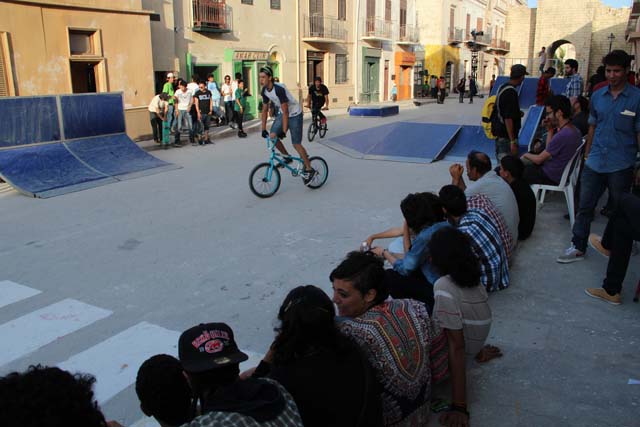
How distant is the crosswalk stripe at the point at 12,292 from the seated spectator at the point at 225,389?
3267 millimetres

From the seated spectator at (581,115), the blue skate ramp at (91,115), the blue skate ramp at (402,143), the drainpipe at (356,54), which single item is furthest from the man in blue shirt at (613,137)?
the drainpipe at (356,54)

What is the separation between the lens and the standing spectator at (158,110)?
13.9 metres

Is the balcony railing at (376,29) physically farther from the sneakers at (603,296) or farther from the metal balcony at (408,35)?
the sneakers at (603,296)

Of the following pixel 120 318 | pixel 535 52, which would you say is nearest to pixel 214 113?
pixel 120 318

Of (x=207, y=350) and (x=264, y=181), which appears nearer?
(x=207, y=350)

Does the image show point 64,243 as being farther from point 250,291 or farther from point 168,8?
point 168,8

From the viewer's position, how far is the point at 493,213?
423 centimetres

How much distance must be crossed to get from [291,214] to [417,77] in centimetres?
3485

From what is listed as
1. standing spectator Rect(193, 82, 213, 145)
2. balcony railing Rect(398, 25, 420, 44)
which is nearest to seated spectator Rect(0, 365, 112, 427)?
standing spectator Rect(193, 82, 213, 145)

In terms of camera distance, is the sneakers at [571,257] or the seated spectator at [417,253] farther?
the sneakers at [571,257]

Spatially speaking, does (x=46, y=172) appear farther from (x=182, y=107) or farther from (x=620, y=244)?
(x=620, y=244)

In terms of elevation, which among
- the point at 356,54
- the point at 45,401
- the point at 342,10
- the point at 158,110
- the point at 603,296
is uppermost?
the point at 342,10

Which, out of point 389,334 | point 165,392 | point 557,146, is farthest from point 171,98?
point 165,392

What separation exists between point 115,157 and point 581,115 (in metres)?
7.99
